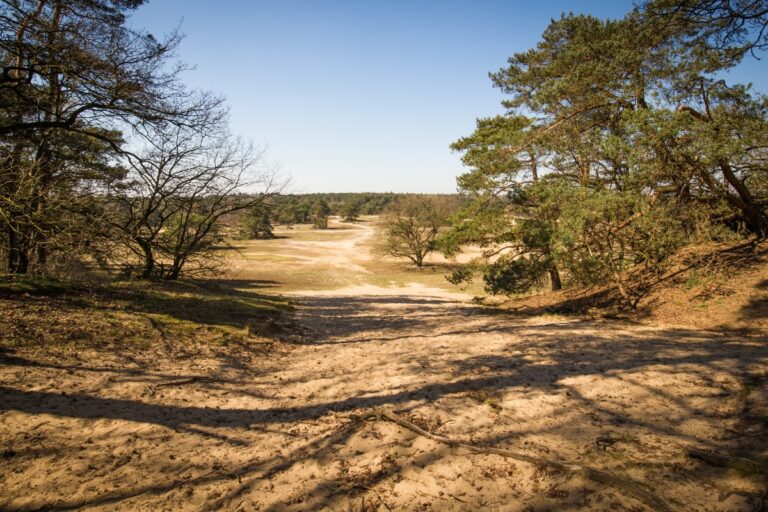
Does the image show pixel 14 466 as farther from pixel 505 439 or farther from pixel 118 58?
pixel 118 58

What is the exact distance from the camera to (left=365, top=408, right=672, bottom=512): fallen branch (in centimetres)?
295

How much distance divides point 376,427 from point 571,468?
222 cm

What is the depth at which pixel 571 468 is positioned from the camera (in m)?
3.45

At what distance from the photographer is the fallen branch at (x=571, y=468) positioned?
295cm

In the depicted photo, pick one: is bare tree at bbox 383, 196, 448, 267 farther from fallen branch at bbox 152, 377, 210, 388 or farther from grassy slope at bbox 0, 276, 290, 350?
fallen branch at bbox 152, 377, 210, 388

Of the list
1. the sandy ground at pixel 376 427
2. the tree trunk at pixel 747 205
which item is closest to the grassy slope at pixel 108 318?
the sandy ground at pixel 376 427

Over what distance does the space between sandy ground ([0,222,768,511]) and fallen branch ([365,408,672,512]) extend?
0.08 m

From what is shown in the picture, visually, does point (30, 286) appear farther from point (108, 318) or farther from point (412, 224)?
point (412, 224)

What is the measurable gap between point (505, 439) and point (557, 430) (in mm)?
694

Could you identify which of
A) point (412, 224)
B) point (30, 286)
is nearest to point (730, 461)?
point (30, 286)

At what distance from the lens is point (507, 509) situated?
3.18 m

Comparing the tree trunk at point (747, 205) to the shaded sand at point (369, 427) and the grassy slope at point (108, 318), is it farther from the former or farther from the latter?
the grassy slope at point (108, 318)

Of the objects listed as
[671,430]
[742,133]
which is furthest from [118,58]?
[742,133]

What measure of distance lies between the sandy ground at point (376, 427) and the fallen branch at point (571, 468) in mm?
75
